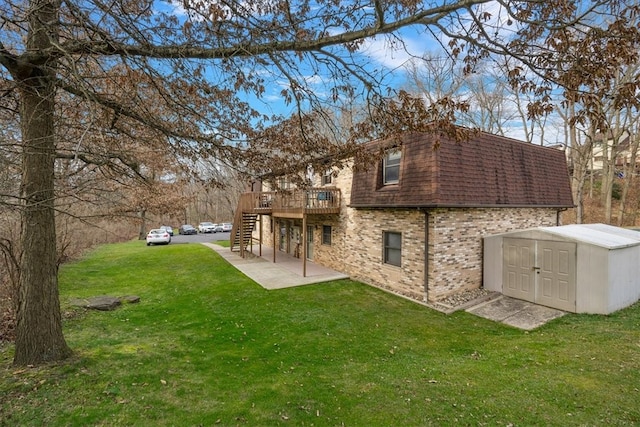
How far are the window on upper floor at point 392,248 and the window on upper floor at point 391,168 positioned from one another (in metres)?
1.87

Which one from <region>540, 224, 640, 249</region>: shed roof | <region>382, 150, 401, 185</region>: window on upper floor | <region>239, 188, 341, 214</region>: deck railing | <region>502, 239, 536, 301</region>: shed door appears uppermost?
<region>382, 150, 401, 185</region>: window on upper floor

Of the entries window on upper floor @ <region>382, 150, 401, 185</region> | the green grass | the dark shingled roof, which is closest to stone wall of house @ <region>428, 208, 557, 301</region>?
the dark shingled roof

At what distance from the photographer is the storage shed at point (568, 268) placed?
8023mm

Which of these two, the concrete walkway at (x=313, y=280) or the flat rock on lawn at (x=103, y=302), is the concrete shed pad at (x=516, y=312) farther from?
the flat rock on lawn at (x=103, y=302)

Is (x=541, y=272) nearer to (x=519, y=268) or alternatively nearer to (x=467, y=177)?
(x=519, y=268)

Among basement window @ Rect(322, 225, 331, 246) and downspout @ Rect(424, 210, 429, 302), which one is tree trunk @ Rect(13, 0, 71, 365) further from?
basement window @ Rect(322, 225, 331, 246)

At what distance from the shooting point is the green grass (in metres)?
4.08

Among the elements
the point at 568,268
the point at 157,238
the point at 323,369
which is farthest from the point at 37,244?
the point at 157,238

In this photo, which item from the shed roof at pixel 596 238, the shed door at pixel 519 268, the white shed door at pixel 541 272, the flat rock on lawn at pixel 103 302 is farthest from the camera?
the shed door at pixel 519 268

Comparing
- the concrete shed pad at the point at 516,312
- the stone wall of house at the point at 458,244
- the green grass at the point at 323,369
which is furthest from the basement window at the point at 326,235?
the concrete shed pad at the point at 516,312

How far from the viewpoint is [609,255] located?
7875mm

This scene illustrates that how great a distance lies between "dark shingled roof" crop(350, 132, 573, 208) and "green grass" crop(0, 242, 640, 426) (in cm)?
346

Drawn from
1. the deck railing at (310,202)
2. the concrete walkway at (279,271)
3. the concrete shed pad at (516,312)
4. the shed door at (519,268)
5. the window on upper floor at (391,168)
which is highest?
the window on upper floor at (391,168)

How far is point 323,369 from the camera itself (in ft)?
18.2
